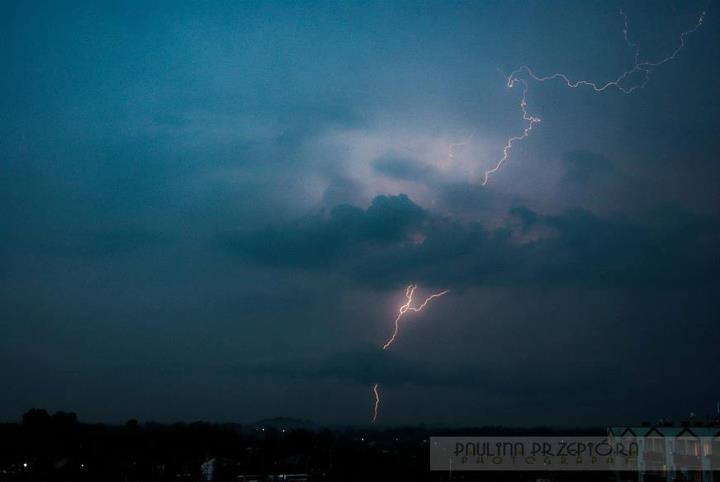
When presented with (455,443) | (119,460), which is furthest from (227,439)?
(455,443)

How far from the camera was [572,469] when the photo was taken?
78.8 ft

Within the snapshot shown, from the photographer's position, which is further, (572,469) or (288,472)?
(288,472)

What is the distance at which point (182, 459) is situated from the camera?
1236 inches

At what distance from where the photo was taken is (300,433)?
4569 cm

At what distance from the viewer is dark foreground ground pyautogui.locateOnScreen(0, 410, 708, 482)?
79.4 feet

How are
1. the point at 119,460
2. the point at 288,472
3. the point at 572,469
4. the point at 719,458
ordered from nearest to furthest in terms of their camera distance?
the point at 719,458 < the point at 572,469 < the point at 119,460 < the point at 288,472

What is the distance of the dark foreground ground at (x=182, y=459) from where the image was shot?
79.4 ft

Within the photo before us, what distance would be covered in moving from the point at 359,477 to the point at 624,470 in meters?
9.50

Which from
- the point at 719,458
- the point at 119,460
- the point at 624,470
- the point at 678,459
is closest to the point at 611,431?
the point at 624,470

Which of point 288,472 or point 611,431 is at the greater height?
point 611,431

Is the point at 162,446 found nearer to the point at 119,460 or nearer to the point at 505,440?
the point at 119,460

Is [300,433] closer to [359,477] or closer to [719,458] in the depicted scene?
[359,477]

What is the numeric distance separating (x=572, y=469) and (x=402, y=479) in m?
6.30

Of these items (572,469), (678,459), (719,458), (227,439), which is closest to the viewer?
(719,458)
